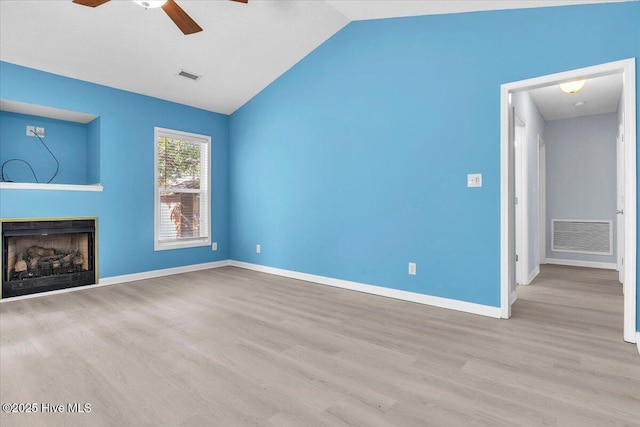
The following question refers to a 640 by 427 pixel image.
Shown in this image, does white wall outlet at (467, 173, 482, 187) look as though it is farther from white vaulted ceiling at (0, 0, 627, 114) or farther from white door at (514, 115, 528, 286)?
white door at (514, 115, 528, 286)

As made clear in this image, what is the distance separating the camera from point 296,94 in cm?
461

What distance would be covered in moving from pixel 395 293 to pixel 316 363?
1712 millimetres

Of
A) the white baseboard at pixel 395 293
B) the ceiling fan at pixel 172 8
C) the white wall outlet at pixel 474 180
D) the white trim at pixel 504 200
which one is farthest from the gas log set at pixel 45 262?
the white trim at pixel 504 200

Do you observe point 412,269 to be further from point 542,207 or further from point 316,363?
point 542,207

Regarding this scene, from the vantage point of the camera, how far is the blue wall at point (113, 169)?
3.70 meters

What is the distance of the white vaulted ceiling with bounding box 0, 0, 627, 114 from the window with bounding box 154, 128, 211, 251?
0.78 m

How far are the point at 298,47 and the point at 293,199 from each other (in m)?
1.93

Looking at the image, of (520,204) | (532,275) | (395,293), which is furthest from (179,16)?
(532,275)

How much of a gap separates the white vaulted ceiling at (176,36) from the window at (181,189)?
2.54ft

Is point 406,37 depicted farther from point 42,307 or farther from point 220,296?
point 42,307

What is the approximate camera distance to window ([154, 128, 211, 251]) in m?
4.85

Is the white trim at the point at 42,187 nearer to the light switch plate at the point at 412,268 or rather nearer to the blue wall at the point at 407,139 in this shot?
the blue wall at the point at 407,139

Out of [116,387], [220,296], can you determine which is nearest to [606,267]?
[220,296]

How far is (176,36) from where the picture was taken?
360 cm
